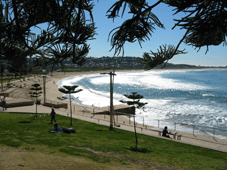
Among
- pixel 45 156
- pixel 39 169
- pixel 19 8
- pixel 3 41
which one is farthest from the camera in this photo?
pixel 45 156

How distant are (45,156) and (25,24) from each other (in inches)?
182

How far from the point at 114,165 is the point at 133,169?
0.72 metres

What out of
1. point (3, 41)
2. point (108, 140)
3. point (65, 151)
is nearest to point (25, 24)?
point (3, 41)

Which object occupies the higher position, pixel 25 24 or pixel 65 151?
pixel 25 24

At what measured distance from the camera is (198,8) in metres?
2.60

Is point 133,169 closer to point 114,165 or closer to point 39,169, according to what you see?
point 114,165

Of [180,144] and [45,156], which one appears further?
[180,144]

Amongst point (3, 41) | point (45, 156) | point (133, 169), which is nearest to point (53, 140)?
point (45, 156)

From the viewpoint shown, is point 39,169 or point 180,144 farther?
point 180,144

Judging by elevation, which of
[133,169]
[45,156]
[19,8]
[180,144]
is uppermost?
[19,8]

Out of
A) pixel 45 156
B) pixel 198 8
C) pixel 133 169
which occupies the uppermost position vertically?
pixel 198 8

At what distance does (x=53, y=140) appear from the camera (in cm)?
960

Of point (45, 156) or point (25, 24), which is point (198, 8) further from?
point (45, 156)

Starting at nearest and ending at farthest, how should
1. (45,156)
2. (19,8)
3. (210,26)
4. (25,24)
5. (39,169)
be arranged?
1. (210,26)
2. (19,8)
3. (25,24)
4. (39,169)
5. (45,156)
